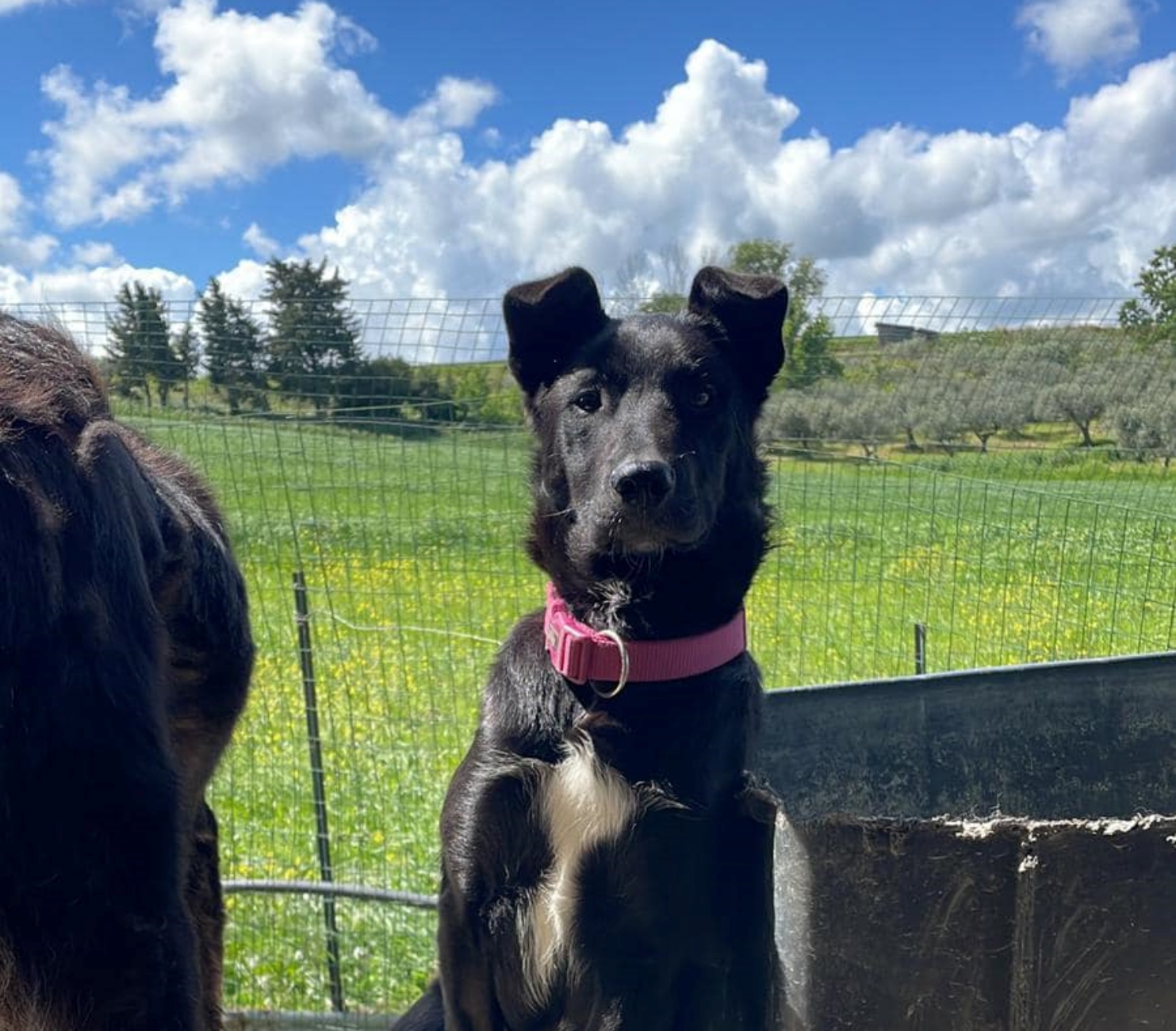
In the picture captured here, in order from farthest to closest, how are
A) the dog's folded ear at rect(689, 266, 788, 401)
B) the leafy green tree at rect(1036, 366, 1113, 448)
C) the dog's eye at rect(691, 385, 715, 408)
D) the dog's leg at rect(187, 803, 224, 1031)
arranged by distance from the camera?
the leafy green tree at rect(1036, 366, 1113, 448)
the dog's folded ear at rect(689, 266, 788, 401)
the dog's eye at rect(691, 385, 715, 408)
the dog's leg at rect(187, 803, 224, 1031)

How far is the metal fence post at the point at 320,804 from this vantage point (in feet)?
12.7

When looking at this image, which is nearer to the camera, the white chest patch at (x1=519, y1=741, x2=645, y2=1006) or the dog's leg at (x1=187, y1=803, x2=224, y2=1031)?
the dog's leg at (x1=187, y1=803, x2=224, y2=1031)

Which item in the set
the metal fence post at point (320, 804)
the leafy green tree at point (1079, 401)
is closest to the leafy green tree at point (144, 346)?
the metal fence post at point (320, 804)

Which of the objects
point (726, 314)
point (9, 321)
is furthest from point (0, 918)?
point (726, 314)

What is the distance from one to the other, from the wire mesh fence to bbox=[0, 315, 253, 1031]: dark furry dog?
1.80m

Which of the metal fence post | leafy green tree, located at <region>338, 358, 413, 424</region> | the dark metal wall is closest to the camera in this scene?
the dark metal wall

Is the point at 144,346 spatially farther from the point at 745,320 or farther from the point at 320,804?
the point at 745,320

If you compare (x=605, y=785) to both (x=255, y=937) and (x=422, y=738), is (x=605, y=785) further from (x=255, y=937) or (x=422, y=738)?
(x=422, y=738)

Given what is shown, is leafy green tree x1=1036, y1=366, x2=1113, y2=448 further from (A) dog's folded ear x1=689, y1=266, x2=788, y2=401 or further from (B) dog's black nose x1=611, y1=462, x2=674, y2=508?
(B) dog's black nose x1=611, y1=462, x2=674, y2=508

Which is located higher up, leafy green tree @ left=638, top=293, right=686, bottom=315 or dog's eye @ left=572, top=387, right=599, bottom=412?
leafy green tree @ left=638, top=293, right=686, bottom=315

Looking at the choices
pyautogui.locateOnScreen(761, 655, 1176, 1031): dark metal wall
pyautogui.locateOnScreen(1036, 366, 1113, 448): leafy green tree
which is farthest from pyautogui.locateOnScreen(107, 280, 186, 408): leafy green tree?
pyautogui.locateOnScreen(1036, 366, 1113, 448): leafy green tree

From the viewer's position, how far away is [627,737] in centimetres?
259

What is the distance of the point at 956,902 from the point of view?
1.82 m

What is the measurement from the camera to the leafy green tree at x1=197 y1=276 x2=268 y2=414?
456cm
